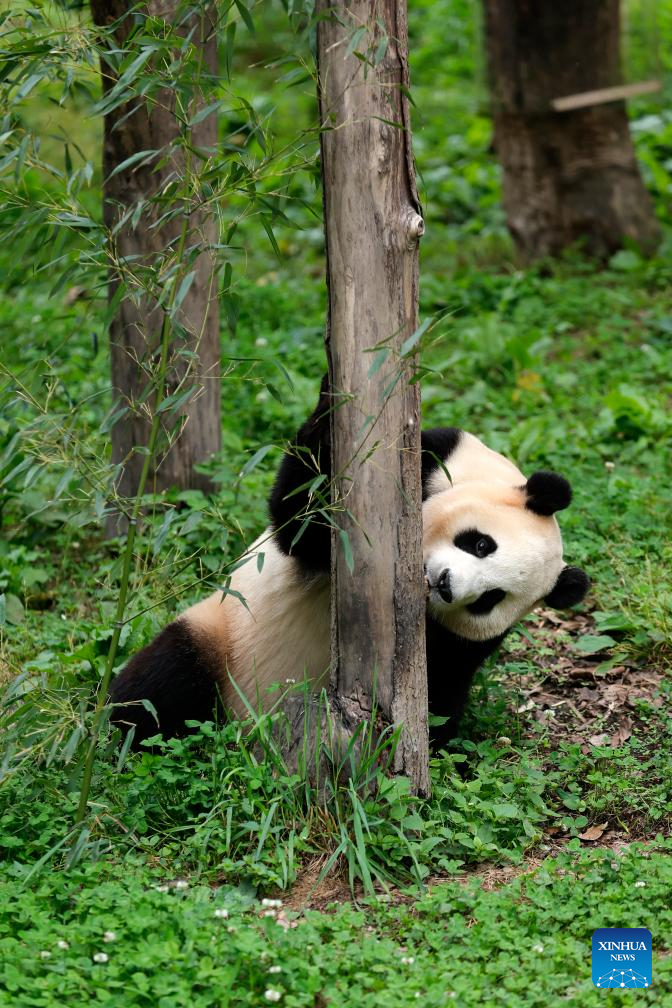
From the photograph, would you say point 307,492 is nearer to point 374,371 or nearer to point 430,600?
point 430,600

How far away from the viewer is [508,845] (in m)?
3.45

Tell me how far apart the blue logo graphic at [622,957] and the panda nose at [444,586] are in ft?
3.43

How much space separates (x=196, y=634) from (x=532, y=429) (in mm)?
2656

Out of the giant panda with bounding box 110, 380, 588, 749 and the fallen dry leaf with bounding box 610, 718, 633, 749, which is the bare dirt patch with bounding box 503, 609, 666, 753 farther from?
the giant panda with bounding box 110, 380, 588, 749

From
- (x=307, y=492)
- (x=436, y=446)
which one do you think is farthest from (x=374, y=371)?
(x=436, y=446)

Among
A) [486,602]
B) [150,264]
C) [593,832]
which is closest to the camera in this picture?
[593,832]

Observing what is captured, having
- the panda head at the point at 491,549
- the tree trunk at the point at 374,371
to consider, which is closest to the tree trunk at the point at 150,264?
the panda head at the point at 491,549

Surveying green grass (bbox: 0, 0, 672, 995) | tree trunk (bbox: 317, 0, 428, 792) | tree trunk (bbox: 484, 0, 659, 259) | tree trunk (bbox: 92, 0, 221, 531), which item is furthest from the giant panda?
tree trunk (bbox: 484, 0, 659, 259)

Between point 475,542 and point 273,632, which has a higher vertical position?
point 475,542

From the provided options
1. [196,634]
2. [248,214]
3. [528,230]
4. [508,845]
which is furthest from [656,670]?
[528,230]

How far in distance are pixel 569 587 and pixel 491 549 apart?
42cm

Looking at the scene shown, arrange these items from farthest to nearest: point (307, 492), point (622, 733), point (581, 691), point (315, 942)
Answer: point (581, 691) → point (622, 733) → point (307, 492) → point (315, 942)

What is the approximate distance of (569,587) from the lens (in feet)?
12.9

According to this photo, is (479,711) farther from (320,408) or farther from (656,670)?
(320,408)
